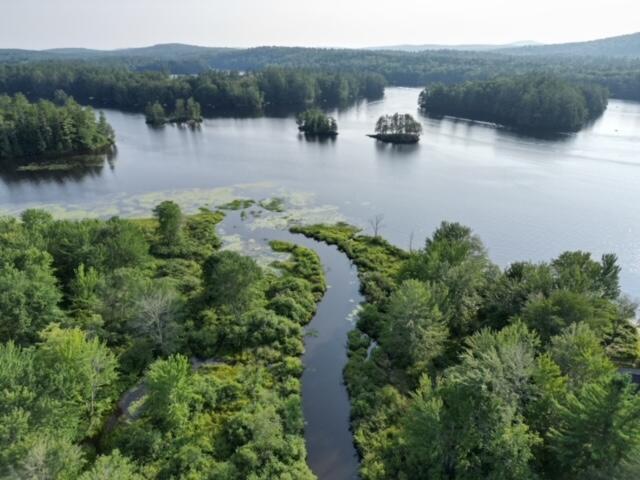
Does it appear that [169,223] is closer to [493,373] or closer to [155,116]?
[493,373]

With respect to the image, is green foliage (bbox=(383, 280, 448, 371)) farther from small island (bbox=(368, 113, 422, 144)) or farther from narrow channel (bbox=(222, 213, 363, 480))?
small island (bbox=(368, 113, 422, 144))

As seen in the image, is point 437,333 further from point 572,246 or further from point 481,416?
point 572,246

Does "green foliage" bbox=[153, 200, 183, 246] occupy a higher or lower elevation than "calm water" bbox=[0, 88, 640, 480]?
higher

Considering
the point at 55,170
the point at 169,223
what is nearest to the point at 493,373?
the point at 169,223

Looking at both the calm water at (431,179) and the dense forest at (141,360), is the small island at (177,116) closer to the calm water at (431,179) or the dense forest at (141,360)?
the calm water at (431,179)

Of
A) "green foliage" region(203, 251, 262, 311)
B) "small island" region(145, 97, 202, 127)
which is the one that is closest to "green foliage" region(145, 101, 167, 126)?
"small island" region(145, 97, 202, 127)
